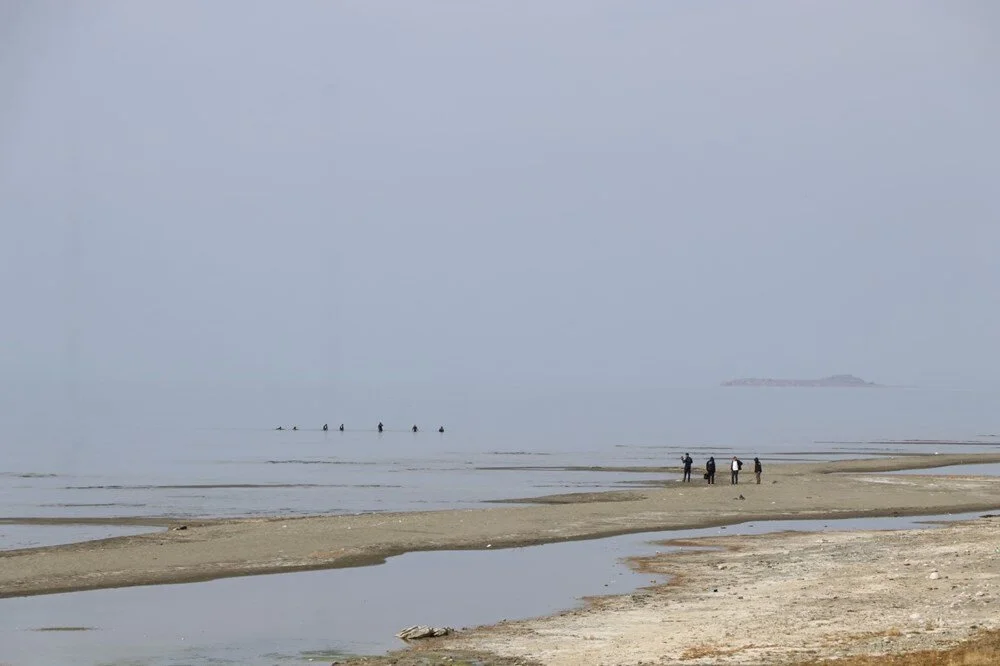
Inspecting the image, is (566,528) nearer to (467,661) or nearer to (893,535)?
(893,535)

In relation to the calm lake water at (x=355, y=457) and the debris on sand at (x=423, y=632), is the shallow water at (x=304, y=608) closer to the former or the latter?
the debris on sand at (x=423, y=632)

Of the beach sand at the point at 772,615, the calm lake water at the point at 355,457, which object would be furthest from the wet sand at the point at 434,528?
the calm lake water at the point at 355,457

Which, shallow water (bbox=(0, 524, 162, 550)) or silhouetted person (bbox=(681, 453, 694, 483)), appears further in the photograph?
silhouetted person (bbox=(681, 453, 694, 483))

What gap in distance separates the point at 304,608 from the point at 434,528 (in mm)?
15185

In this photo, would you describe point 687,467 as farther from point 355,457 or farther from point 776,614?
point 355,457

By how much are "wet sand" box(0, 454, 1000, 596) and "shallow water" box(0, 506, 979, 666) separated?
1306 mm

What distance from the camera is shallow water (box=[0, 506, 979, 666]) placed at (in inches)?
1011

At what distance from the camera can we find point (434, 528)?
151 feet

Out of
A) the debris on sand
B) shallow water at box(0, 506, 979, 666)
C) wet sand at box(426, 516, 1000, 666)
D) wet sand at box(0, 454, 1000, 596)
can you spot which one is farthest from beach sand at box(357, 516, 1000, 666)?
wet sand at box(0, 454, 1000, 596)

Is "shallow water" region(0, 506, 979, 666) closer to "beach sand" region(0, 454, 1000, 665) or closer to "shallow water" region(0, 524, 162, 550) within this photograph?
"beach sand" region(0, 454, 1000, 665)

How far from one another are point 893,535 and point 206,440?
115 meters

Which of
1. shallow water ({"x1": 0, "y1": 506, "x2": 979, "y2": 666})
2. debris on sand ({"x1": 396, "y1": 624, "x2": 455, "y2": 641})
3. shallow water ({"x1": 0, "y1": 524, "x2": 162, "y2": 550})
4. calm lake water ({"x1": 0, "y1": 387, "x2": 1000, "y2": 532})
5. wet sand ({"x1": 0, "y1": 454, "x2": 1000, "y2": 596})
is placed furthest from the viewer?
calm lake water ({"x1": 0, "y1": 387, "x2": 1000, "y2": 532})

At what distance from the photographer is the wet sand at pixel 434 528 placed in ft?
118

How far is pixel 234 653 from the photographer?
2545cm
